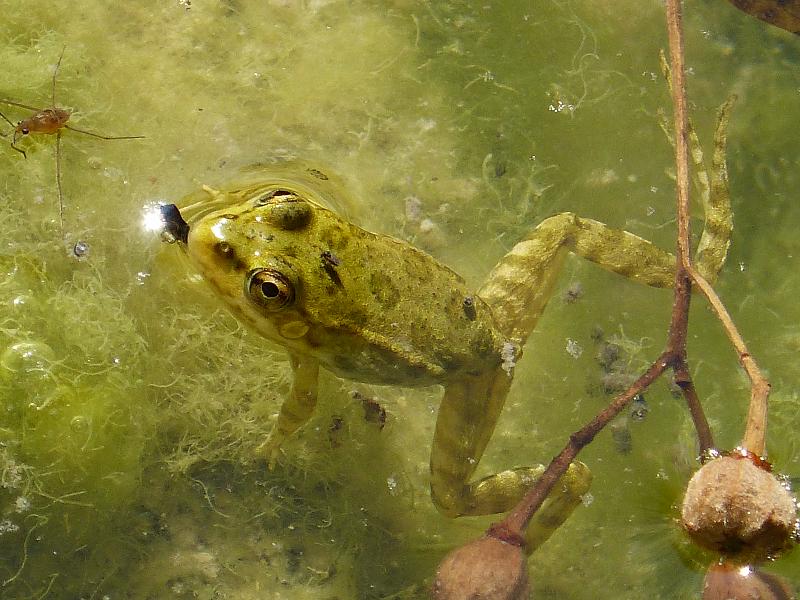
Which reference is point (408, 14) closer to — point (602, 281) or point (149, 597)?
point (602, 281)

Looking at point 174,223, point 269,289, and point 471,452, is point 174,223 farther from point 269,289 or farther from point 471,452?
point 471,452

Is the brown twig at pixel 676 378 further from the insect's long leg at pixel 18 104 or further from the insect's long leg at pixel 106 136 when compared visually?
the insect's long leg at pixel 18 104

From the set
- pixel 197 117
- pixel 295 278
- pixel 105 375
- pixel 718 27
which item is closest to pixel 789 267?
pixel 718 27

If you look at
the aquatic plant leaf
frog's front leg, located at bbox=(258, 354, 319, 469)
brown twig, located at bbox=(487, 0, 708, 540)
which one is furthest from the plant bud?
the aquatic plant leaf

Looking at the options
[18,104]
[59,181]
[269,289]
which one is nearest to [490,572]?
[269,289]

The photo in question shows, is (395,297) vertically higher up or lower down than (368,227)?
higher up

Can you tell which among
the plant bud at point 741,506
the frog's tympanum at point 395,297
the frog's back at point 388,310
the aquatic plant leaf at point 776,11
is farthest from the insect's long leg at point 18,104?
the aquatic plant leaf at point 776,11
